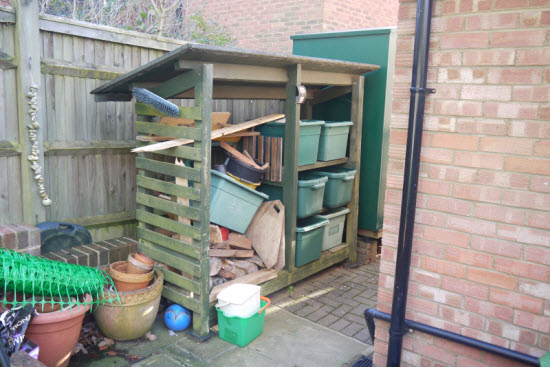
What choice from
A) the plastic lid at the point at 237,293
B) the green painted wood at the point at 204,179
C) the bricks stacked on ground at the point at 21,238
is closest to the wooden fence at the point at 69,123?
the bricks stacked on ground at the point at 21,238

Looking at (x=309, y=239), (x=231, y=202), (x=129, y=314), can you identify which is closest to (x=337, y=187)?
(x=309, y=239)

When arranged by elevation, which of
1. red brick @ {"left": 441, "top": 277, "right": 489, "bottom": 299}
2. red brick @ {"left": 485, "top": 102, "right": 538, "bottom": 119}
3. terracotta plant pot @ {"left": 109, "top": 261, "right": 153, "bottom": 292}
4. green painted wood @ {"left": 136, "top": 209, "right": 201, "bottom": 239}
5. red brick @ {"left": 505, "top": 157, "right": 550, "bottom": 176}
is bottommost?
terracotta plant pot @ {"left": 109, "top": 261, "right": 153, "bottom": 292}

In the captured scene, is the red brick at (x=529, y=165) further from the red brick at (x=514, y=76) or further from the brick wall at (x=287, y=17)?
the brick wall at (x=287, y=17)

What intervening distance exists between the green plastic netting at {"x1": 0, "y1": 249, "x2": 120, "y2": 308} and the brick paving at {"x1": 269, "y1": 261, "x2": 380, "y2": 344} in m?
1.85

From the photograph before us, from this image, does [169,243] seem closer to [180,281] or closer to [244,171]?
[180,281]

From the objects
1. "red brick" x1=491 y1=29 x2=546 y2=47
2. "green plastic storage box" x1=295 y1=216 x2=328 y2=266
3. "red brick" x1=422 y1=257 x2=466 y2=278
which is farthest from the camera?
"green plastic storage box" x1=295 y1=216 x2=328 y2=266

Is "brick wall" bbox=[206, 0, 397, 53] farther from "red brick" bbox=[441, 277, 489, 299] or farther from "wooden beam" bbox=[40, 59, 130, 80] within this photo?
"red brick" bbox=[441, 277, 489, 299]

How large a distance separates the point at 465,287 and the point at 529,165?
0.73 meters

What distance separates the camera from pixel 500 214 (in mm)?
2406

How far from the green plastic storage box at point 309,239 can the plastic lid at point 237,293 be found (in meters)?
1.03

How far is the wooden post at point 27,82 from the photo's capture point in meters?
3.82

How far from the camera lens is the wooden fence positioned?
387 cm

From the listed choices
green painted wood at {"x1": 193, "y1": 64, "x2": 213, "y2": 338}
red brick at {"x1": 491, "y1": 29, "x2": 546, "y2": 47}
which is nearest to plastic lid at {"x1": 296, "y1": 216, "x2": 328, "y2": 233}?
green painted wood at {"x1": 193, "y1": 64, "x2": 213, "y2": 338}

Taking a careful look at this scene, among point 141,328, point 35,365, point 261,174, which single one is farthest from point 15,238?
point 261,174
